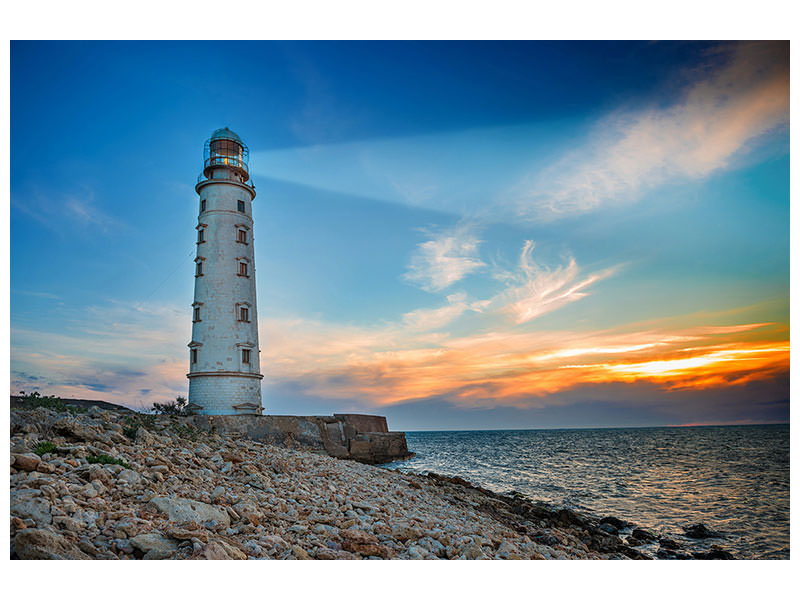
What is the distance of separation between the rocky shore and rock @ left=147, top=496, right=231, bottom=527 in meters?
0.01

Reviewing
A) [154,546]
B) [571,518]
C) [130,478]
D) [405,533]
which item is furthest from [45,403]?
[571,518]

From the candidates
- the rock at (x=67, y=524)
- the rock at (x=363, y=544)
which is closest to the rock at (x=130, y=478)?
the rock at (x=67, y=524)

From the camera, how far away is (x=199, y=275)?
18453 mm

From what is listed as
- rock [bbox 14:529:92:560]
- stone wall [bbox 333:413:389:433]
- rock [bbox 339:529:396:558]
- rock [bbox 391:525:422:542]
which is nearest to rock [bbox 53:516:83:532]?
rock [bbox 14:529:92:560]

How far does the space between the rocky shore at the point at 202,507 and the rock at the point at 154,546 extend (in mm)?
13

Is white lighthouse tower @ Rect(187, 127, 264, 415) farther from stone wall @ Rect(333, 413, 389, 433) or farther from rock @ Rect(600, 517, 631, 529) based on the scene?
rock @ Rect(600, 517, 631, 529)

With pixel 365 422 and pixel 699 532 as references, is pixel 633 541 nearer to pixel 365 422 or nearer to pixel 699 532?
pixel 699 532

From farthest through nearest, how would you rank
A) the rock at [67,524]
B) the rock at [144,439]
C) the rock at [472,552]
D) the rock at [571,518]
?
the rock at [571,518], the rock at [144,439], the rock at [472,552], the rock at [67,524]

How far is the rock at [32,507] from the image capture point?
196 inches

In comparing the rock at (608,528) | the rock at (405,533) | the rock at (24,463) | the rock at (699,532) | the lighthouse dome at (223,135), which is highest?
the lighthouse dome at (223,135)

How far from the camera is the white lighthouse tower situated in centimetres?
1728

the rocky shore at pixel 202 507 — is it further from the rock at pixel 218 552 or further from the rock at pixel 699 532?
the rock at pixel 699 532

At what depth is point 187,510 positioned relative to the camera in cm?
588
